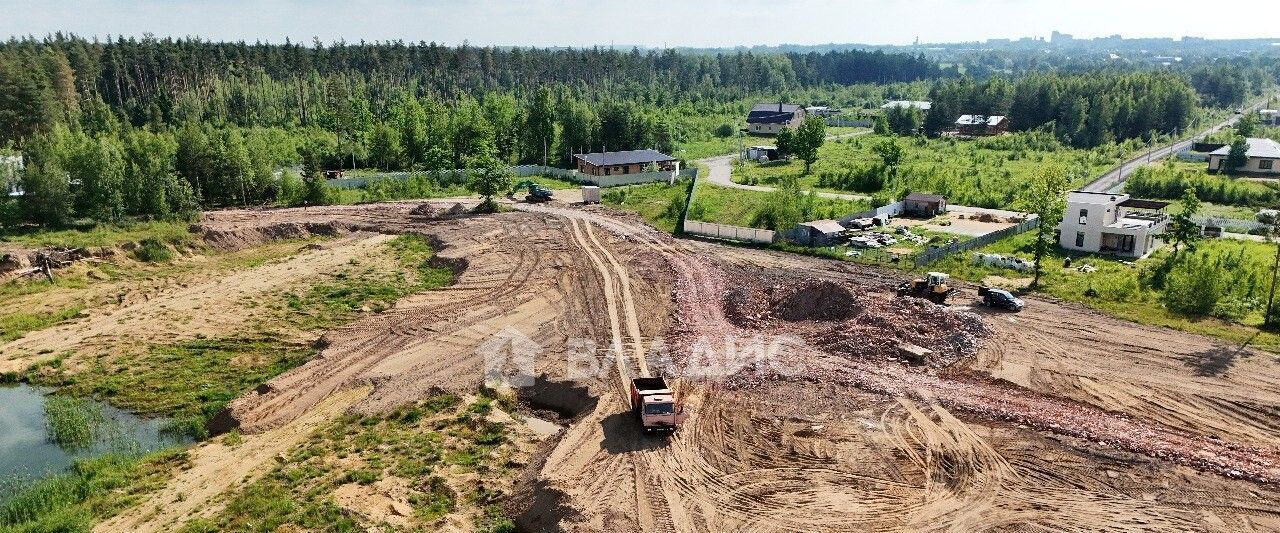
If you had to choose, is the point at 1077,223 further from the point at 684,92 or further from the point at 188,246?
the point at 684,92

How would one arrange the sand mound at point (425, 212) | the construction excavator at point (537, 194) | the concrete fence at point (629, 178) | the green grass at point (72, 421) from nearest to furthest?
the green grass at point (72, 421)
the sand mound at point (425, 212)
the construction excavator at point (537, 194)
the concrete fence at point (629, 178)

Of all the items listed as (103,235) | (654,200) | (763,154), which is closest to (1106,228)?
(654,200)

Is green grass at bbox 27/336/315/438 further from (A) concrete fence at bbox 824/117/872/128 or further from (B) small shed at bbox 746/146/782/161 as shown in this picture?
(A) concrete fence at bbox 824/117/872/128

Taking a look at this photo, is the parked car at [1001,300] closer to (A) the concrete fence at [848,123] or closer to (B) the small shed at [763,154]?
(B) the small shed at [763,154]

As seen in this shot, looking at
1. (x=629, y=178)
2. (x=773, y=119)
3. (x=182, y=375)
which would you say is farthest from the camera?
(x=773, y=119)

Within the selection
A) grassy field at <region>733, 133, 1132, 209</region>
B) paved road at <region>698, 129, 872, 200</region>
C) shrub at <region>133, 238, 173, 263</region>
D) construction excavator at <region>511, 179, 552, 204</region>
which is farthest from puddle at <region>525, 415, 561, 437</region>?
grassy field at <region>733, 133, 1132, 209</region>

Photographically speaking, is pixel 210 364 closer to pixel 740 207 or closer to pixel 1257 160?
pixel 740 207

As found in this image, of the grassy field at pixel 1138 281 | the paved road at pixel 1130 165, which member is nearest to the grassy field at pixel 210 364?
the grassy field at pixel 1138 281
